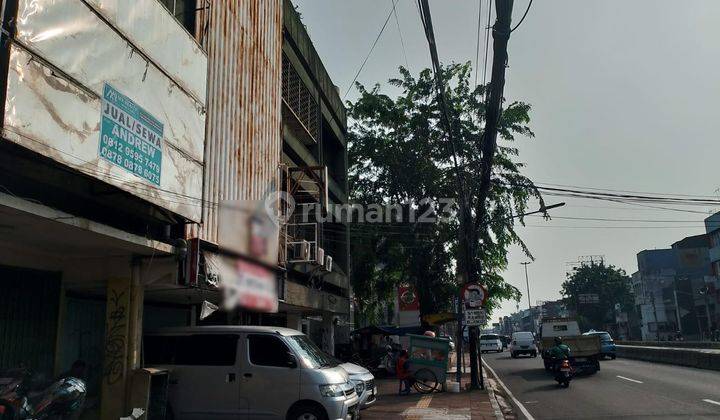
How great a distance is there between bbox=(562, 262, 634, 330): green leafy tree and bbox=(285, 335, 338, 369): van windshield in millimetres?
73363

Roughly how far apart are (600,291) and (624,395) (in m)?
70.6

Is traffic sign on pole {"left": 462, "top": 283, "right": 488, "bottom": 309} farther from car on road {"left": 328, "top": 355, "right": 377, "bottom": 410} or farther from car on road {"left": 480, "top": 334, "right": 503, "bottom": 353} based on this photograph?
car on road {"left": 480, "top": 334, "right": 503, "bottom": 353}

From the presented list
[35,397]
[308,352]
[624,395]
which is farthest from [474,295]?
[35,397]

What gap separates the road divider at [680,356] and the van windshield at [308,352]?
54.6 feet

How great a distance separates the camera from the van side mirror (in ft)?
29.8

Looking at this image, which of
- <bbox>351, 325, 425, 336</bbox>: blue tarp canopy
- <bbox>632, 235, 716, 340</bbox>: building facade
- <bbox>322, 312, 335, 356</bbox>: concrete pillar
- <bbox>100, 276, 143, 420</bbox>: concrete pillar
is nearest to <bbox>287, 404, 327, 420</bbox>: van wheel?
<bbox>100, 276, 143, 420</bbox>: concrete pillar

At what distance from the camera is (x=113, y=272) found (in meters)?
9.61

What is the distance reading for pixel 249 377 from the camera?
913 centimetres

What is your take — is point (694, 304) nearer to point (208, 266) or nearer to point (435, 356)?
point (435, 356)

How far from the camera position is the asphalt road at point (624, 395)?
10836 millimetres

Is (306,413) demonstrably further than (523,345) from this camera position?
No

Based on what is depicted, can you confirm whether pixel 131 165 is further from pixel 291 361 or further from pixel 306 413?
pixel 306 413

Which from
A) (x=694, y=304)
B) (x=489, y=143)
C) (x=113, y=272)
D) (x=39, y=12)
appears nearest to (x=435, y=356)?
(x=489, y=143)

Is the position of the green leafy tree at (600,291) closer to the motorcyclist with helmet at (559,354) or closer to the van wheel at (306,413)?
the motorcyclist with helmet at (559,354)
